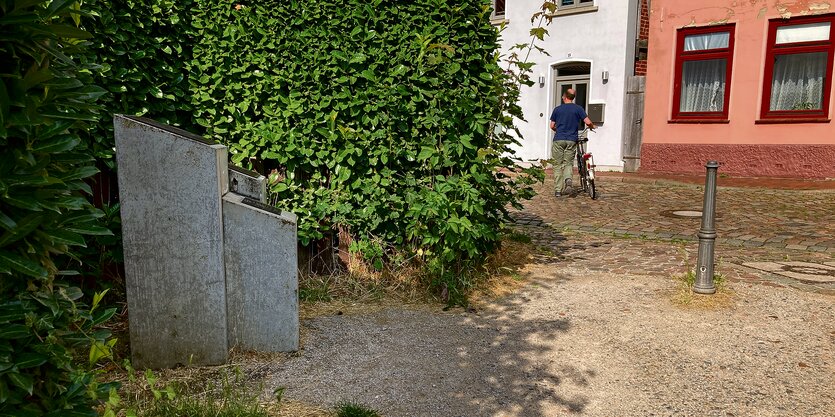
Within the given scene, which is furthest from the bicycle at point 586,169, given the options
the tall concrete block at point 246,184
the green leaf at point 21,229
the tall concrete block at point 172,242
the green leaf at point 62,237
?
the green leaf at point 21,229

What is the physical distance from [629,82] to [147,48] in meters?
14.4

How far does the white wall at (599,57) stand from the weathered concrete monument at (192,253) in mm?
13540

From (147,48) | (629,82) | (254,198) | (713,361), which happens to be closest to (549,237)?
(713,361)

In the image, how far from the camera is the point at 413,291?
16.9 feet

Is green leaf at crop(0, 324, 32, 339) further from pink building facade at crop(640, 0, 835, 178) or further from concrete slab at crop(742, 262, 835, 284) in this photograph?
pink building facade at crop(640, 0, 835, 178)

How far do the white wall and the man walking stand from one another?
4.86 m

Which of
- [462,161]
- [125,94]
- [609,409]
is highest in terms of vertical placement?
[125,94]

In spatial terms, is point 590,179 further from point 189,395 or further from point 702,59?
point 189,395

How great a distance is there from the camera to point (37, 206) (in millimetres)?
1753

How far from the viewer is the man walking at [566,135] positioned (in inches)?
460

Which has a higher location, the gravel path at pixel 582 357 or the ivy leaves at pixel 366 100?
the ivy leaves at pixel 366 100

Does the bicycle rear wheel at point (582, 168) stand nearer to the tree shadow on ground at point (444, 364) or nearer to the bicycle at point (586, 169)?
the bicycle at point (586, 169)

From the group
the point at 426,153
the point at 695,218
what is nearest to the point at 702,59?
the point at 695,218

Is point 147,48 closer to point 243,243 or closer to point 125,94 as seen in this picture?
point 125,94
